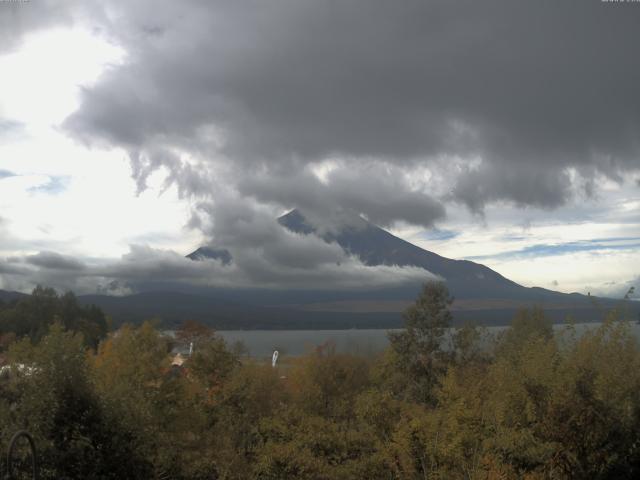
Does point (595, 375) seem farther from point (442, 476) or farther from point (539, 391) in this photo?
point (442, 476)

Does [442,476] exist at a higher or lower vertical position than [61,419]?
lower

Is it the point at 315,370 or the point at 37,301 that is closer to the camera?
the point at 315,370

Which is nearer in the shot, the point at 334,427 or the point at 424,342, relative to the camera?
the point at 334,427

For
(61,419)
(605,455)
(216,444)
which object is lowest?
(216,444)

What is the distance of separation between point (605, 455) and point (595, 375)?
83.1 inches

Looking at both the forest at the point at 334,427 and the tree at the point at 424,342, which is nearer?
the forest at the point at 334,427

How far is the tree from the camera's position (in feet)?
137

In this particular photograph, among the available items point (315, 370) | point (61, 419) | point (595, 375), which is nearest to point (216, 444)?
point (61, 419)

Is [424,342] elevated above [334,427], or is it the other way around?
[424,342]

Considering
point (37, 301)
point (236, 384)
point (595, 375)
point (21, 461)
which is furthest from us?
point (37, 301)

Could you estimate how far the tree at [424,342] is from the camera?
41812 millimetres

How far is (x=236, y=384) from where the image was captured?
3156 centimetres

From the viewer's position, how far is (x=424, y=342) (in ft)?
145

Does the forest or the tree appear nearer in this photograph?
the forest
